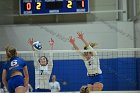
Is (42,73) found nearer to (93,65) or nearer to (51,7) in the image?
(93,65)

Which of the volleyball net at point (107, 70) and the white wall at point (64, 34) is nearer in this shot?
the volleyball net at point (107, 70)

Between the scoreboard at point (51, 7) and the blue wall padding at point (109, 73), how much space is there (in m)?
1.72

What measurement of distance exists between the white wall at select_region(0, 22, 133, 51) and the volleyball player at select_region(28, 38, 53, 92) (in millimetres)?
4631

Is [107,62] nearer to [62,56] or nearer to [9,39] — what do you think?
[62,56]

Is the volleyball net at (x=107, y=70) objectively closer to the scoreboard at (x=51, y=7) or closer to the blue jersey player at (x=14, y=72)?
the scoreboard at (x=51, y=7)

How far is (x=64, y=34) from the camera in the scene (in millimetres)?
13625

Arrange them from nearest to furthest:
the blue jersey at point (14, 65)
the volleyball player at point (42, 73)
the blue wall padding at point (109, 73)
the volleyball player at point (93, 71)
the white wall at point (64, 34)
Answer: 1. the blue jersey at point (14, 65)
2. the volleyball player at point (93, 71)
3. the volleyball player at point (42, 73)
4. the blue wall padding at point (109, 73)
5. the white wall at point (64, 34)

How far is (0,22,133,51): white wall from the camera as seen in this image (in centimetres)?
1348

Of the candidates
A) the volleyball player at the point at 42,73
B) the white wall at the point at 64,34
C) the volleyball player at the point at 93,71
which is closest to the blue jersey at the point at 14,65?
the volleyball player at the point at 42,73

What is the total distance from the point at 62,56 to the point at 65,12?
4.95ft

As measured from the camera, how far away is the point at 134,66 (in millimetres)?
13156

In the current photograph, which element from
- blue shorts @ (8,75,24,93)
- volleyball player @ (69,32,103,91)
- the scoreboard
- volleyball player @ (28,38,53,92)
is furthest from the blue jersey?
the scoreboard

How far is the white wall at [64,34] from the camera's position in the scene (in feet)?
44.2

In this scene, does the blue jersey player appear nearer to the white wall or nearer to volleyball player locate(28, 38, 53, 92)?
volleyball player locate(28, 38, 53, 92)
